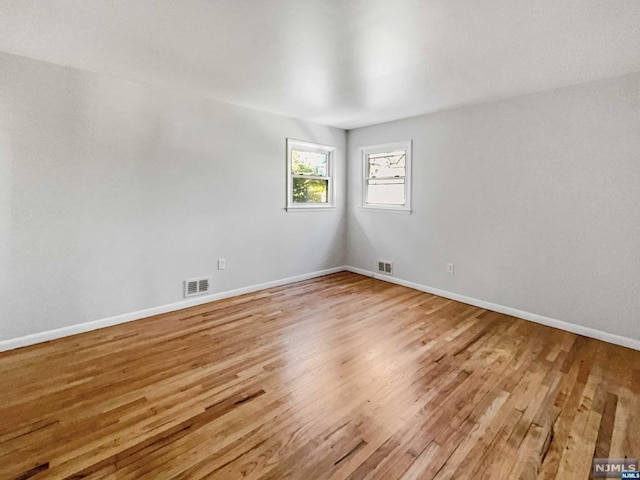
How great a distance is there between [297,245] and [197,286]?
63.5 inches

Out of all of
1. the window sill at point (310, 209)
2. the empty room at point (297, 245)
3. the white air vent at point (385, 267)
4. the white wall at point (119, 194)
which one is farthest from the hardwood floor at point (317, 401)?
the window sill at point (310, 209)

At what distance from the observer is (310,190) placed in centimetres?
499

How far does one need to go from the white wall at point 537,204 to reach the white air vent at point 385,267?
0.27m

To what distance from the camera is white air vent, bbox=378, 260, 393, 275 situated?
481 cm

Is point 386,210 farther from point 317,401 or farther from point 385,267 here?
point 317,401

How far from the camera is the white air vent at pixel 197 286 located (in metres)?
3.68

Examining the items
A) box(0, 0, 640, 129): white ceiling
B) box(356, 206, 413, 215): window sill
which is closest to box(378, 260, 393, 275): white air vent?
box(356, 206, 413, 215): window sill

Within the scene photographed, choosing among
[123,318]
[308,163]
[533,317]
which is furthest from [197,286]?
[533,317]

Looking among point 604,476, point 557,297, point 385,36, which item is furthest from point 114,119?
point 557,297

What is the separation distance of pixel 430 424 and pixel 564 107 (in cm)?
322

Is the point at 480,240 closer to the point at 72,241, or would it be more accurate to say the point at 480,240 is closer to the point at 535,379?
the point at 535,379

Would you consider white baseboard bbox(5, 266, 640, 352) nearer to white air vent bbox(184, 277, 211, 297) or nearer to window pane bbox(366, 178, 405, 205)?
white air vent bbox(184, 277, 211, 297)

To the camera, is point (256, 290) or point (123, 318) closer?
point (123, 318)

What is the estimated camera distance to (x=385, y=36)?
2162 mm
